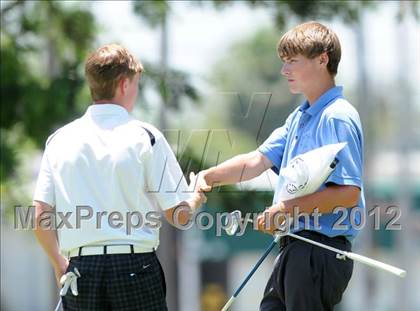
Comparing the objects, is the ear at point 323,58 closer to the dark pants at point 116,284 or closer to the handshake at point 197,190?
the handshake at point 197,190

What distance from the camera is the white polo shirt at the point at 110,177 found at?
4.66 m

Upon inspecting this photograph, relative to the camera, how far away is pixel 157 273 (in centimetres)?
475

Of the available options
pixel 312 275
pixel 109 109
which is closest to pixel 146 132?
pixel 109 109

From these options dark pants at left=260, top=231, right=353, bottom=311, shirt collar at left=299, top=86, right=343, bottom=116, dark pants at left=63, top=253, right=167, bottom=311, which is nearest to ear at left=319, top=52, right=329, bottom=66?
shirt collar at left=299, top=86, right=343, bottom=116

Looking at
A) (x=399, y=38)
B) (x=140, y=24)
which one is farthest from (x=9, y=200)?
(x=399, y=38)

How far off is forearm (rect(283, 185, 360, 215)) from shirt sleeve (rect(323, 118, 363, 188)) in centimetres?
3

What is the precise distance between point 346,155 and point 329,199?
0.20 m

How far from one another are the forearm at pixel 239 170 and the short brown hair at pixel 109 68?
75 cm

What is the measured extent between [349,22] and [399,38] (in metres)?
13.0

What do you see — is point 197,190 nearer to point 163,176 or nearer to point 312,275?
point 163,176

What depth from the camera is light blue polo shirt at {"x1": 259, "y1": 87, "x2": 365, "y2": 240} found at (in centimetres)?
470

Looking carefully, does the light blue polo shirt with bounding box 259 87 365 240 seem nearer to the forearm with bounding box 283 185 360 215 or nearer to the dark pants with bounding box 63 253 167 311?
the forearm with bounding box 283 185 360 215

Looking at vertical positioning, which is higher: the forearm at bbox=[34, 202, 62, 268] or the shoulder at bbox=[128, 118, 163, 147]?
the shoulder at bbox=[128, 118, 163, 147]

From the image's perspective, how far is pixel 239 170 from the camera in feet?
17.5
